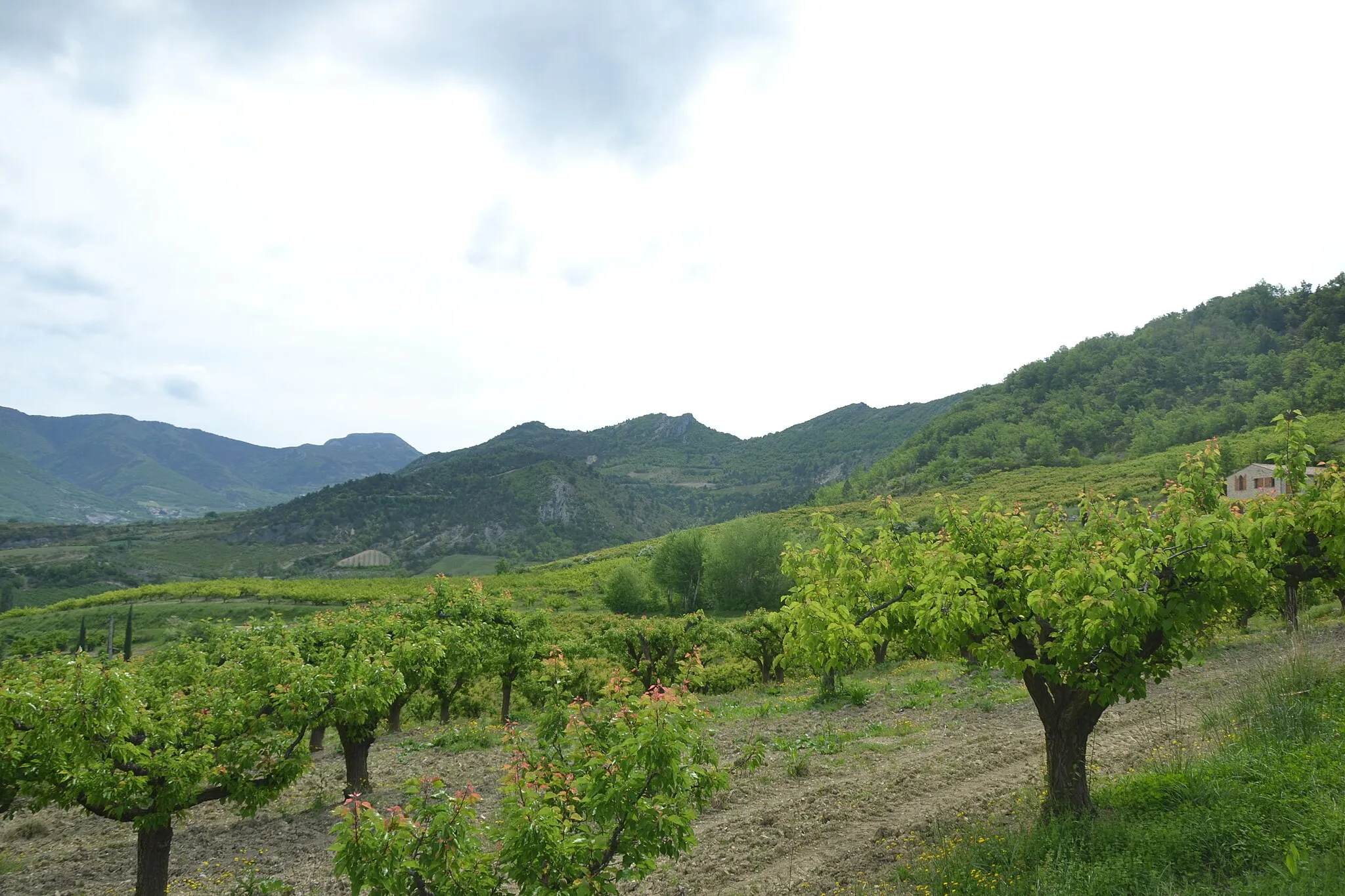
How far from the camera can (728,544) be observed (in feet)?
202

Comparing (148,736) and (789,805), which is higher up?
(148,736)

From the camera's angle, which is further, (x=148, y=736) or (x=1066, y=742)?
(x=148, y=736)

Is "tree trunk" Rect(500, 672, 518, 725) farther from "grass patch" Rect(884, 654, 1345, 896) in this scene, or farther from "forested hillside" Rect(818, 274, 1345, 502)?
"forested hillside" Rect(818, 274, 1345, 502)

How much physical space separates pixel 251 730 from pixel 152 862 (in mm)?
1900

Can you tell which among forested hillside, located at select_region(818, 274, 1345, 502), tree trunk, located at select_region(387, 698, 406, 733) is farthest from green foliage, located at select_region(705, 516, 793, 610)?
forested hillside, located at select_region(818, 274, 1345, 502)

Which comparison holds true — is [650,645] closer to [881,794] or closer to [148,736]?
[881,794]

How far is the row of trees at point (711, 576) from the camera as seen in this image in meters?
60.4

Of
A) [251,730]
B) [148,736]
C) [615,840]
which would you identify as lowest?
[251,730]

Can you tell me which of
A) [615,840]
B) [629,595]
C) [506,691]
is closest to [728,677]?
[506,691]

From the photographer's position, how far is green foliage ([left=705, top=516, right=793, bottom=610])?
59.9m

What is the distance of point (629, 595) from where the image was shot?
61.3 m

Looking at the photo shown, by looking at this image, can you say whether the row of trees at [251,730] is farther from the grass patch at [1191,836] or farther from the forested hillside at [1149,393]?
the forested hillside at [1149,393]

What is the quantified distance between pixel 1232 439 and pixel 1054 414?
61129mm

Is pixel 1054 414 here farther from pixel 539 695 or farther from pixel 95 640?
pixel 95 640
